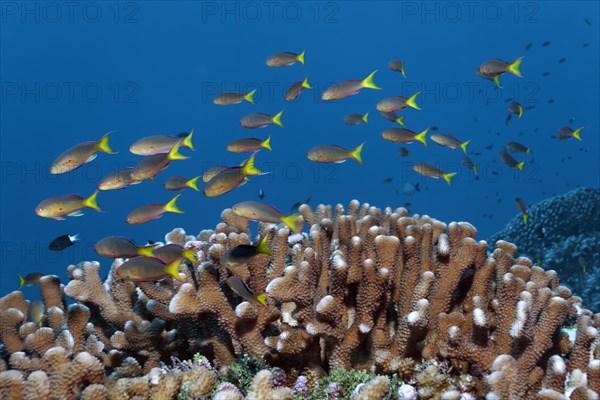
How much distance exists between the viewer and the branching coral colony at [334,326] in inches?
102

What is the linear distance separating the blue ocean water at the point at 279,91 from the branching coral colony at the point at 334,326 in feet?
262

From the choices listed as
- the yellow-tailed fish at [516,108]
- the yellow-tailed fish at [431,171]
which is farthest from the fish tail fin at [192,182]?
the yellow-tailed fish at [516,108]

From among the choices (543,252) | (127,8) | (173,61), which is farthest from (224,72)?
(543,252)

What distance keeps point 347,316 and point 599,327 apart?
6.04 feet

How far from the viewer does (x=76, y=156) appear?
4.68 metres

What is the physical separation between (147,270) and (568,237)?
1083 cm

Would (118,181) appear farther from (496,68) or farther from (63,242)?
(496,68)

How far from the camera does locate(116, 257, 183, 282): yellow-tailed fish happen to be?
314cm

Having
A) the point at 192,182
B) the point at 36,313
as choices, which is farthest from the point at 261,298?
the point at 192,182

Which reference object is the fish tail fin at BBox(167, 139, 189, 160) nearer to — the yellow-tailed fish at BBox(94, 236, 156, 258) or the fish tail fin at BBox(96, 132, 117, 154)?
the fish tail fin at BBox(96, 132, 117, 154)

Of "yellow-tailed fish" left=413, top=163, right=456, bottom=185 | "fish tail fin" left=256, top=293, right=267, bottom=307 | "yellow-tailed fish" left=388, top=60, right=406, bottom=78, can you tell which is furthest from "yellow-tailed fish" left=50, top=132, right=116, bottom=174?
"yellow-tailed fish" left=388, top=60, right=406, bottom=78

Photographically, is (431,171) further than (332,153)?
Yes

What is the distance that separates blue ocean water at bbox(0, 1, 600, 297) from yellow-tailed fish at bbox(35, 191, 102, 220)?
263ft

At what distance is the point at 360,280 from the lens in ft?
10.3
